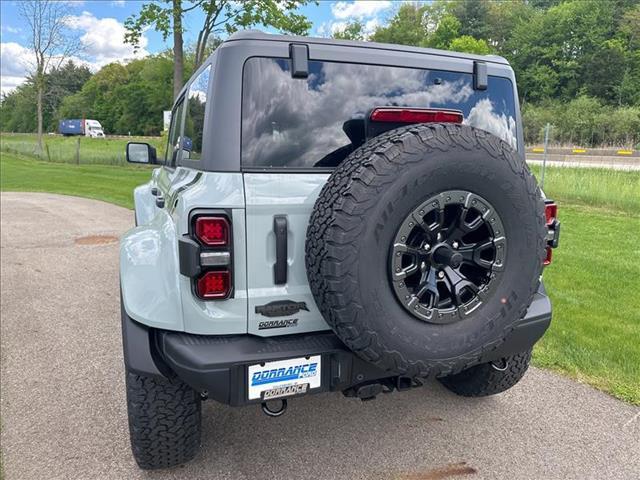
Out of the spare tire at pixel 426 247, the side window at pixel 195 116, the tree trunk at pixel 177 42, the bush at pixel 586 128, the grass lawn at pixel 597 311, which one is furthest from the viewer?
the bush at pixel 586 128

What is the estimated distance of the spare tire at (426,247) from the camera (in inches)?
68.5

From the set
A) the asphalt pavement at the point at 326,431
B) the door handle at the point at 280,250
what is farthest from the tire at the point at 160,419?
the door handle at the point at 280,250

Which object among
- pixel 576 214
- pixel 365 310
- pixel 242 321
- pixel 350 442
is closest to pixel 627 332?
pixel 350 442

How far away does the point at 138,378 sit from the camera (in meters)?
2.17

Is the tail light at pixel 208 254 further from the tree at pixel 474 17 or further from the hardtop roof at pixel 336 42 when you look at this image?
the tree at pixel 474 17

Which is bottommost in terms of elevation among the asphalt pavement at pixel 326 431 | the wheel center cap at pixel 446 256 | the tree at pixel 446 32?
the asphalt pavement at pixel 326 431

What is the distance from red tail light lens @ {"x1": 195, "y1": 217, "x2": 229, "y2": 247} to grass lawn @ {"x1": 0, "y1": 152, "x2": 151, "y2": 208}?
31.7 feet

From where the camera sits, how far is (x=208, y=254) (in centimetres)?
186

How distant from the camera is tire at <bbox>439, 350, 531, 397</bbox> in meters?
2.83

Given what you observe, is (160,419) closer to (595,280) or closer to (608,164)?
(595,280)

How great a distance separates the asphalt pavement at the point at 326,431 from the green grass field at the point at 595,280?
31 centimetres

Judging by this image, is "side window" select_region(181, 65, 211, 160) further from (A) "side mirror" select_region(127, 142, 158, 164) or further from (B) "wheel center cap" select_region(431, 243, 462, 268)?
(A) "side mirror" select_region(127, 142, 158, 164)

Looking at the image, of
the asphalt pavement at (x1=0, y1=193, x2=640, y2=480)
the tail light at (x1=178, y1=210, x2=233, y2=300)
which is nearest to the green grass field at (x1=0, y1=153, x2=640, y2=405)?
the asphalt pavement at (x1=0, y1=193, x2=640, y2=480)

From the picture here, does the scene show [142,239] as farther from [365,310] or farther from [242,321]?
[365,310]
